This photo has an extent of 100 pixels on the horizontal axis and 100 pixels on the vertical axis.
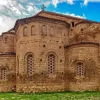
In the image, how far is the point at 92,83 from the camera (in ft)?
98.6

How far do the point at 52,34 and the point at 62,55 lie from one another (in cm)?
268

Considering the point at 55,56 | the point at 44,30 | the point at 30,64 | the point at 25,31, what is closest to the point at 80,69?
the point at 55,56

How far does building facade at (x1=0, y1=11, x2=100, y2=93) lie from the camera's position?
30562 mm

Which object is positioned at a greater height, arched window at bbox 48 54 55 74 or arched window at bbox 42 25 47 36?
arched window at bbox 42 25 47 36

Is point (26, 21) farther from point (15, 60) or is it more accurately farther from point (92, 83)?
point (92, 83)

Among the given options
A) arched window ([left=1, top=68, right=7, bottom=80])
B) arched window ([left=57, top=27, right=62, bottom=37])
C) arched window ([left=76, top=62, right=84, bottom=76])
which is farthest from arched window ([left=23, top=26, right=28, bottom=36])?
arched window ([left=76, top=62, right=84, bottom=76])

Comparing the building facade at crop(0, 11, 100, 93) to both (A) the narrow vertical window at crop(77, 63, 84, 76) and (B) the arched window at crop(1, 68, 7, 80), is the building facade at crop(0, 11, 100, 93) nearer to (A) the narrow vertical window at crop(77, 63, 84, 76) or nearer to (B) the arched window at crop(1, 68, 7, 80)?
(A) the narrow vertical window at crop(77, 63, 84, 76)

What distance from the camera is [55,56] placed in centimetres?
3178

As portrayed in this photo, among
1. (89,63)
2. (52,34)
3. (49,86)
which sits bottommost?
(49,86)

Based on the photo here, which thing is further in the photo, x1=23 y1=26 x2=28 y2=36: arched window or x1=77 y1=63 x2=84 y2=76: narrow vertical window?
x1=23 y1=26 x2=28 y2=36: arched window

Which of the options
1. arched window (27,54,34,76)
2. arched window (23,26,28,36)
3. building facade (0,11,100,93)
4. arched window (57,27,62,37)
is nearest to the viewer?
building facade (0,11,100,93)

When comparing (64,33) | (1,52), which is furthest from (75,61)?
(1,52)

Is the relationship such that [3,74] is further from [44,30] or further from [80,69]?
[80,69]

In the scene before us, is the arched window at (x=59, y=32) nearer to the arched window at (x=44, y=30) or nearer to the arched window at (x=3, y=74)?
the arched window at (x=44, y=30)
